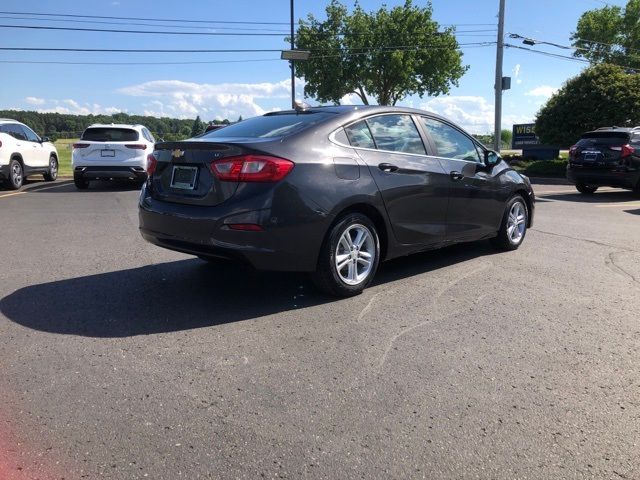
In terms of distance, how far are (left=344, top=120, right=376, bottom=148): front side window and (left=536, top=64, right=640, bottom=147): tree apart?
19.1 metres

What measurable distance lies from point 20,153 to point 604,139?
47.1ft

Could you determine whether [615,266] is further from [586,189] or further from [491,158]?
[586,189]

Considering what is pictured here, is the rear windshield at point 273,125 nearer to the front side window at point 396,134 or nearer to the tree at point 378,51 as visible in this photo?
the front side window at point 396,134

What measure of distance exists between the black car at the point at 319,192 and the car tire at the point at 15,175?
10806 millimetres

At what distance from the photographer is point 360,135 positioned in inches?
188

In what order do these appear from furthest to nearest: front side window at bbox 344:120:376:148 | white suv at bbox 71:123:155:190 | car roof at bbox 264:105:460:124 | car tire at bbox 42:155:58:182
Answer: car tire at bbox 42:155:58:182 < white suv at bbox 71:123:155:190 < car roof at bbox 264:105:460:124 < front side window at bbox 344:120:376:148

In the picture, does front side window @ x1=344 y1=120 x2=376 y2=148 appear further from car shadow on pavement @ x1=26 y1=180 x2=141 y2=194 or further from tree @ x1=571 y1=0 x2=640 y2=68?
tree @ x1=571 y1=0 x2=640 y2=68

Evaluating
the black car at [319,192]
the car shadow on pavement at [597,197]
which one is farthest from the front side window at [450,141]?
the car shadow on pavement at [597,197]

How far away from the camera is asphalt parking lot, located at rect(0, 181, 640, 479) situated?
95.0 inches

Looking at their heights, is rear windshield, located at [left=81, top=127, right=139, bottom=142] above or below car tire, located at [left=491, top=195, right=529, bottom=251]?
above

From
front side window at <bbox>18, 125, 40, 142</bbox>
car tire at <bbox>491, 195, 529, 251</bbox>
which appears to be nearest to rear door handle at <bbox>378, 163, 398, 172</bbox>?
car tire at <bbox>491, 195, 529, 251</bbox>

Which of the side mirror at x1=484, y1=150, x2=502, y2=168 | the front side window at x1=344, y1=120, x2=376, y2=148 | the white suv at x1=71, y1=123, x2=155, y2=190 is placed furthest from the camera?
the white suv at x1=71, y1=123, x2=155, y2=190

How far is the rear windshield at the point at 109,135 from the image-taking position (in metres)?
13.6

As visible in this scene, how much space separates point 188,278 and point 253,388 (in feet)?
7.75
